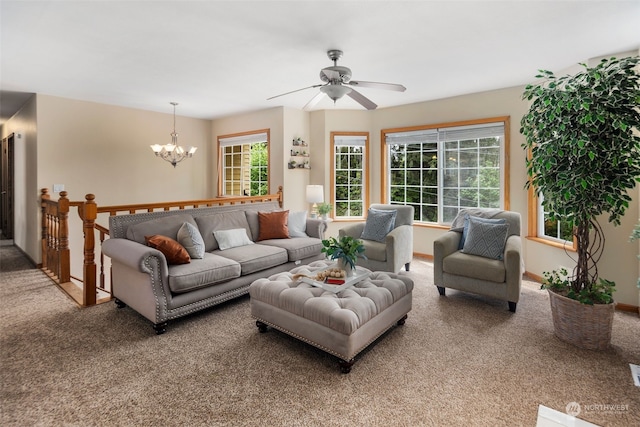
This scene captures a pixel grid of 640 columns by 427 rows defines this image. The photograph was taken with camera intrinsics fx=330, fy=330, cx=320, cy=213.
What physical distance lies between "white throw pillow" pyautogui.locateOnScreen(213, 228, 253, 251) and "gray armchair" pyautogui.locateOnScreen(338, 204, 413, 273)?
121 centimetres

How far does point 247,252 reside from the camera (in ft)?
12.2

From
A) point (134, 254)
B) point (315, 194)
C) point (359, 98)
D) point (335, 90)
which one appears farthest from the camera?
point (315, 194)

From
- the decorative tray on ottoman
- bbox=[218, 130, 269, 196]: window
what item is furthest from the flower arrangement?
bbox=[218, 130, 269, 196]: window

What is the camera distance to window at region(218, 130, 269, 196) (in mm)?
6234

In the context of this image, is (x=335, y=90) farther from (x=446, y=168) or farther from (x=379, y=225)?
(x=446, y=168)

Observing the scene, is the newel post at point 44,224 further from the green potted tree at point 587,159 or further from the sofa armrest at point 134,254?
the green potted tree at point 587,159

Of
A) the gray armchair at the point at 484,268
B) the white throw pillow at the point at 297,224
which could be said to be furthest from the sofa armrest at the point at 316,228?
the gray armchair at the point at 484,268

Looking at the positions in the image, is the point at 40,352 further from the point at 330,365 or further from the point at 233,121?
the point at 233,121

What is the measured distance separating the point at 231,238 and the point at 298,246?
2.70 feet

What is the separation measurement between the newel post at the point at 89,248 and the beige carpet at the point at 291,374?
23 cm

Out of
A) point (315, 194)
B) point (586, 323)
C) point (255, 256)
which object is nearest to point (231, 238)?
point (255, 256)

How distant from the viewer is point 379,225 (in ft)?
14.8

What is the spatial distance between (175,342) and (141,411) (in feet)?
2.70

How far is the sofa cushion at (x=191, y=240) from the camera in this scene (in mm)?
3406
